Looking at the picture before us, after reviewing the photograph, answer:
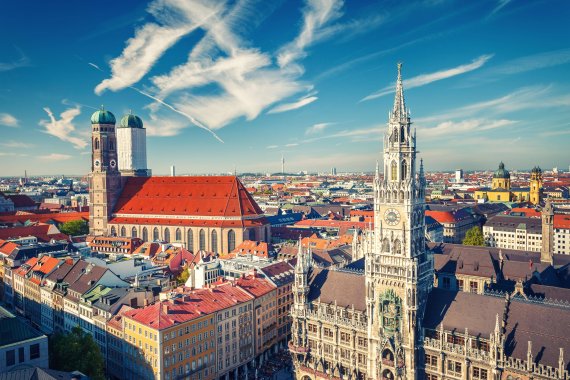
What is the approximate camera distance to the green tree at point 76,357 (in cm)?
7188

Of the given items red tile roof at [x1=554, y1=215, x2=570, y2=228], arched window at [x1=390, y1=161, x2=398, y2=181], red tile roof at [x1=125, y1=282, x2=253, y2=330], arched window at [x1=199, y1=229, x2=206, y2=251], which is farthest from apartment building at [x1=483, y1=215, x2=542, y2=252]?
arched window at [x1=390, y1=161, x2=398, y2=181]

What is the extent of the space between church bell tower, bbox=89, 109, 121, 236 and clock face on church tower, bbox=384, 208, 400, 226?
459 ft

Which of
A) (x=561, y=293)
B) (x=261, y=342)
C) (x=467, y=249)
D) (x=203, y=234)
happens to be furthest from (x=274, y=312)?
(x=203, y=234)

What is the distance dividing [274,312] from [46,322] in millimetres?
56389

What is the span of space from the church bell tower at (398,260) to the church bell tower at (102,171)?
454ft

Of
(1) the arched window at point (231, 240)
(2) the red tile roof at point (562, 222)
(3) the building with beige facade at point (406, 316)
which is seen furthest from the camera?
(2) the red tile roof at point (562, 222)

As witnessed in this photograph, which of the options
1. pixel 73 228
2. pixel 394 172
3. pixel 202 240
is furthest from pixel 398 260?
pixel 73 228

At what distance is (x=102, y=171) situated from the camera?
181000mm

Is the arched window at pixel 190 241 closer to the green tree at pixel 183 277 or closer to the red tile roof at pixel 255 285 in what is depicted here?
the green tree at pixel 183 277

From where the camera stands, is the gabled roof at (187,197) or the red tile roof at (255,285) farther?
the gabled roof at (187,197)

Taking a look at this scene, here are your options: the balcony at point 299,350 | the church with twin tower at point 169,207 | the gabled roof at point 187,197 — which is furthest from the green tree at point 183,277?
the balcony at point 299,350

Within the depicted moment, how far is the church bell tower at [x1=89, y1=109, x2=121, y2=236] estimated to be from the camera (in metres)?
179

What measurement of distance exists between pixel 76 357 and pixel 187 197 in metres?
106

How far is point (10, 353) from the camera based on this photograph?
6612 centimetres
